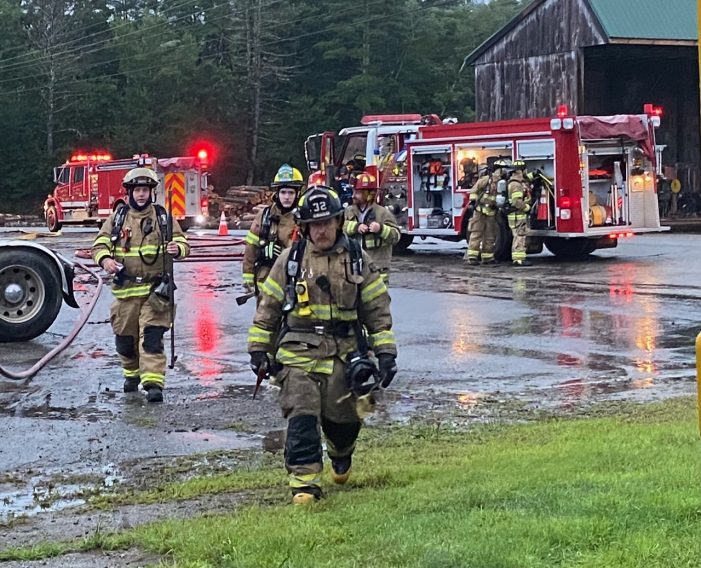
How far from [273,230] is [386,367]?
338 cm

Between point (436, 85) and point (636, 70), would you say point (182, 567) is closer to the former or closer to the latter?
point (636, 70)

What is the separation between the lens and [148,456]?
6.90 metres

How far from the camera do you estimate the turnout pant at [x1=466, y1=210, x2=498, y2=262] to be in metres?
19.4

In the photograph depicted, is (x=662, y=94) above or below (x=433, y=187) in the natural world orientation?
above

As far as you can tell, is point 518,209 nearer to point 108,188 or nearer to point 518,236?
point 518,236

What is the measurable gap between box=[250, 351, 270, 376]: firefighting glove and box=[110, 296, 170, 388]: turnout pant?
3.01 m

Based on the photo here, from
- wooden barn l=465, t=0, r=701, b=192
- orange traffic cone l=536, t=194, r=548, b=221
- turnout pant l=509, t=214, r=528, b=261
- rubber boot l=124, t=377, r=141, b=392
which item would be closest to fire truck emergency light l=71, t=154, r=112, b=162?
wooden barn l=465, t=0, r=701, b=192

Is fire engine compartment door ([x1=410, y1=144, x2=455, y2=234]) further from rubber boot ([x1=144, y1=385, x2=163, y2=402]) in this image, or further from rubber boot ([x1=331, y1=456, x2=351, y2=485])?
rubber boot ([x1=331, y1=456, x2=351, y2=485])

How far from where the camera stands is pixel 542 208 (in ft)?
63.7

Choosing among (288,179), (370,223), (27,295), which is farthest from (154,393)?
(27,295)

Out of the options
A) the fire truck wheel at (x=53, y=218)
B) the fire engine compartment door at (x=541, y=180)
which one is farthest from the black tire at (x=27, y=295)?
the fire truck wheel at (x=53, y=218)

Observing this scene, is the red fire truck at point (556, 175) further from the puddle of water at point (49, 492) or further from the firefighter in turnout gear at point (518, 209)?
the puddle of water at point (49, 492)

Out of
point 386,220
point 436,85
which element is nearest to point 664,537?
point 386,220

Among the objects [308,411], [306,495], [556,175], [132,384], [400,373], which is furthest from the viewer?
[556,175]
